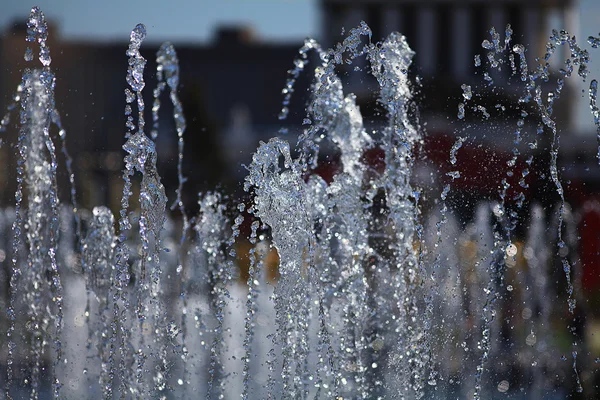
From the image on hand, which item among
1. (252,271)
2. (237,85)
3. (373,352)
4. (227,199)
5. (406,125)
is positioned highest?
(237,85)

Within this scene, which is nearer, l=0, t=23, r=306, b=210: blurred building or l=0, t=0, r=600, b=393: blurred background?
l=0, t=0, r=600, b=393: blurred background

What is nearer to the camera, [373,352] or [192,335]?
[373,352]

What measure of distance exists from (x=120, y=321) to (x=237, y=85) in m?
54.6

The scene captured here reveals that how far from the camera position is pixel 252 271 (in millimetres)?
5508

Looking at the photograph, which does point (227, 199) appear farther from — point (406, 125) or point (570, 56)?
point (570, 56)

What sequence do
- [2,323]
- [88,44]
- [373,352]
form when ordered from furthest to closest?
[88,44]
[2,323]
[373,352]

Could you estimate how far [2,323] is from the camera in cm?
757

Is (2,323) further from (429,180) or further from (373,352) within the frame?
(429,180)

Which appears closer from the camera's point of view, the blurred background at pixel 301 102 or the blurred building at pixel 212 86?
the blurred background at pixel 301 102

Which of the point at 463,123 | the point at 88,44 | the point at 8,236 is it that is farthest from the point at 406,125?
the point at 88,44

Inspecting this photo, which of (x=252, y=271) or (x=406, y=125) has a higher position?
(x=406, y=125)

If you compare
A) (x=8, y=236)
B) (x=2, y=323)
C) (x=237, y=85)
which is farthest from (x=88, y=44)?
(x=2, y=323)

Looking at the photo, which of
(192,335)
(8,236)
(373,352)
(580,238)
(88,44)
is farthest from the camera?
(88,44)

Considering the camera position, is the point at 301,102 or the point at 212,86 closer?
the point at 301,102
